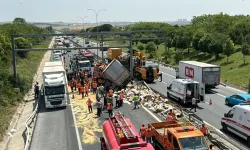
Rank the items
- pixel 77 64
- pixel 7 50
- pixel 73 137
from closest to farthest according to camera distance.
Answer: pixel 73 137 → pixel 77 64 → pixel 7 50

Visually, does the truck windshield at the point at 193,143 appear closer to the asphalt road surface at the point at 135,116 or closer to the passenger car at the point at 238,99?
the asphalt road surface at the point at 135,116

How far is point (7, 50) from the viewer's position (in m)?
50.9

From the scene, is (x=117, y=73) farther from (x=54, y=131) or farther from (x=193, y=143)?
(x=193, y=143)

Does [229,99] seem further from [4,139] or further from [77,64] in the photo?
[77,64]

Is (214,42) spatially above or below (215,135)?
above

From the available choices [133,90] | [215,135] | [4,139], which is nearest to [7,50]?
[133,90]

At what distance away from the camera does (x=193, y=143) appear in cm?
1442

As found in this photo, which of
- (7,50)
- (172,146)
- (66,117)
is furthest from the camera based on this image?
(7,50)

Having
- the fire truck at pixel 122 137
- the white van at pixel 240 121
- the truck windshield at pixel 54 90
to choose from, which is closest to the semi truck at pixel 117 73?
the truck windshield at pixel 54 90

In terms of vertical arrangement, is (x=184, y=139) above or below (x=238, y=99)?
above

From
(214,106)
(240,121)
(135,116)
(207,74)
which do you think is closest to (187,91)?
(214,106)

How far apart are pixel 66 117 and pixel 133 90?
32.1ft

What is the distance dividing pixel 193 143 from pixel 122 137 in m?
3.29

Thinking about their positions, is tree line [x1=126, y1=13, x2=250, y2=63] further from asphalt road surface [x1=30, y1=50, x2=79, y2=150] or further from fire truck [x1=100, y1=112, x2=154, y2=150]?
fire truck [x1=100, y1=112, x2=154, y2=150]
